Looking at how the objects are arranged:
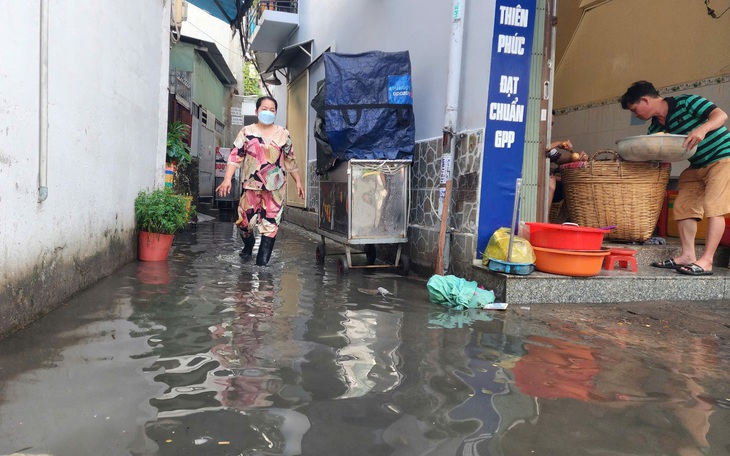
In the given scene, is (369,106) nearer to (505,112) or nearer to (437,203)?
(437,203)

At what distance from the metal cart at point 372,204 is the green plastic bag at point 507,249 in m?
1.17

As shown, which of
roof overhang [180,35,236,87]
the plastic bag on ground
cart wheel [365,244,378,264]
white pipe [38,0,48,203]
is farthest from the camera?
roof overhang [180,35,236,87]

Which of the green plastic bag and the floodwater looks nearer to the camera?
the floodwater

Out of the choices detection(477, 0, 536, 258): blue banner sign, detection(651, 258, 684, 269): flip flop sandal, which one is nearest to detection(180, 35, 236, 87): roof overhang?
detection(477, 0, 536, 258): blue banner sign

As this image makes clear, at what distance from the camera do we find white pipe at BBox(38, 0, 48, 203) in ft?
9.71

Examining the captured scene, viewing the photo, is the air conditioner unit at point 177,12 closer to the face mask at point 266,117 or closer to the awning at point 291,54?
the awning at point 291,54

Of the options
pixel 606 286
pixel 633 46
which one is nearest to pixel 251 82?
pixel 633 46

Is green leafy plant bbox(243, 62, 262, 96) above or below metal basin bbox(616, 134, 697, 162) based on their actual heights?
above

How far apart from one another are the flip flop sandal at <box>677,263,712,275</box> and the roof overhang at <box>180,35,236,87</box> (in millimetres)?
11886

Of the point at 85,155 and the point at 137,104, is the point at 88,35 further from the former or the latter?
the point at 137,104

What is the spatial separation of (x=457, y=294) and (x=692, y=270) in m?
2.03

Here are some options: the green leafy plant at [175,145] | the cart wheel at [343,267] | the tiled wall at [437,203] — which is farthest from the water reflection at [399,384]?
the green leafy plant at [175,145]

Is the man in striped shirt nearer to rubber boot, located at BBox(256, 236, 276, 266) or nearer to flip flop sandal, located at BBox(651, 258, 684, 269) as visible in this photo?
flip flop sandal, located at BBox(651, 258, 684, 269)

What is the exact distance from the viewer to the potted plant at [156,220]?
528 cm
